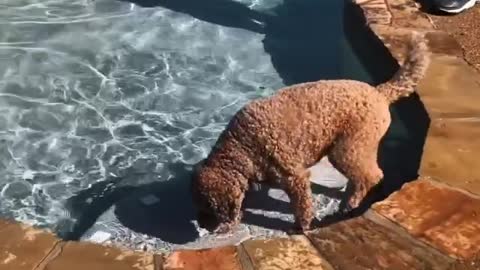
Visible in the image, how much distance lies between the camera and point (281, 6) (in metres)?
8.45

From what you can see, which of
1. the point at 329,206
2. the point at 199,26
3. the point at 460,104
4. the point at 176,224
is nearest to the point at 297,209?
the point at 329,206

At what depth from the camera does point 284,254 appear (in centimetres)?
413

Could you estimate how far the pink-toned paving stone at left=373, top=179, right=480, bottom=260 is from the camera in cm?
417

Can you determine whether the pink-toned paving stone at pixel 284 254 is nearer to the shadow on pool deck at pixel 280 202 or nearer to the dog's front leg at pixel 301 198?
the dog's front leg at pixel 301 198

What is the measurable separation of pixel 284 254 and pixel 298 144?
867 millimetres

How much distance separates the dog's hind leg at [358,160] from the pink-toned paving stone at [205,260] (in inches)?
41.6

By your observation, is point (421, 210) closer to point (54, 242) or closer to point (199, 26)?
point (54, 242)

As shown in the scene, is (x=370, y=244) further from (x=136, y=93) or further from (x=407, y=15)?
(x=136, y=93)

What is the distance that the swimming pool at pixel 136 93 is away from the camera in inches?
220

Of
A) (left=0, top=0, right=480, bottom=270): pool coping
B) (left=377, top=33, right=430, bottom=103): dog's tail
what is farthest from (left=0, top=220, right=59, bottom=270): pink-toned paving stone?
(left=377, top=33, right=430, bottom=103): dog's tail

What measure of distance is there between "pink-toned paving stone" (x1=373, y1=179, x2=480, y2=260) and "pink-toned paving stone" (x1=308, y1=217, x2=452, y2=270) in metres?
0.08

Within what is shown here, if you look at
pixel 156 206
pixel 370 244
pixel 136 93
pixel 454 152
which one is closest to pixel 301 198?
pixel 370 244

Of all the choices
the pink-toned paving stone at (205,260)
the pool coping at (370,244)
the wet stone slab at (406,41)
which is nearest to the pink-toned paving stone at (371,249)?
the pool coping at (370,244)

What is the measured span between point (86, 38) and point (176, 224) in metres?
2.97
